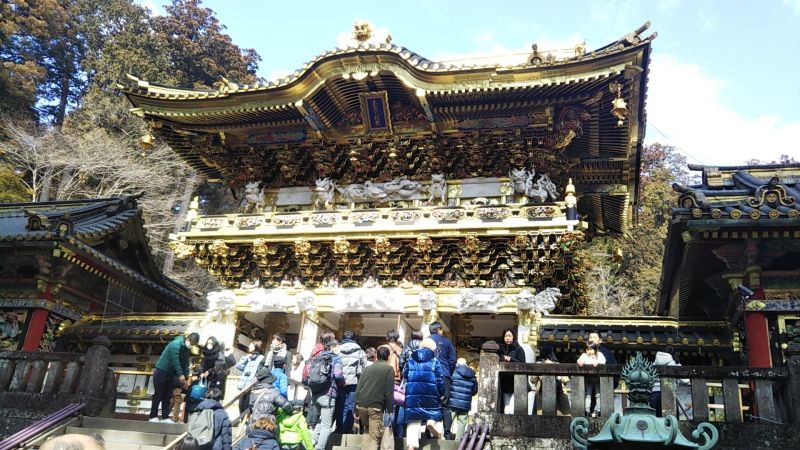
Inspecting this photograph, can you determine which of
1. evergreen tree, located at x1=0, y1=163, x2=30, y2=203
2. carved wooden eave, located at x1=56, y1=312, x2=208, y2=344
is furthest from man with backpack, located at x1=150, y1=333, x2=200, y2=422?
evergreen tree, located at x1=0, y1=163, x2=30, y2=203

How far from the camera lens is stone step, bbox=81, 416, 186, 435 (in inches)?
367

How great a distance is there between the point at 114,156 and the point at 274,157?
14.3m

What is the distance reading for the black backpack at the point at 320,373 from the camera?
845 cm

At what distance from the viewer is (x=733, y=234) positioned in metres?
9.91

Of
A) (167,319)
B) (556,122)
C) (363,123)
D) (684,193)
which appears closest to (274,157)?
(363,123)

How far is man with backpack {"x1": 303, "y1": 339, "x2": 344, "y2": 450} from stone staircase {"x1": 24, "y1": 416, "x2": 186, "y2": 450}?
7.29 feet

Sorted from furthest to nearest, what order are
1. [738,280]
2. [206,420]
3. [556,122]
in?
1. [556,122]
2. [738,280]
3. [206,420]

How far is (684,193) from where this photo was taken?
33.1ft

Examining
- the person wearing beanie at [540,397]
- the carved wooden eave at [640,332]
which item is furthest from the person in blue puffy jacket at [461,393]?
the carved wooden eave at [640,332]

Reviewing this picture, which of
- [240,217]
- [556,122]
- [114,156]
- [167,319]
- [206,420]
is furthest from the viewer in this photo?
[114,156]

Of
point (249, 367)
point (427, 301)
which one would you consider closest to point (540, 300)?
point (427, 301)

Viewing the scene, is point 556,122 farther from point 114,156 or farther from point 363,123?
point 114,156

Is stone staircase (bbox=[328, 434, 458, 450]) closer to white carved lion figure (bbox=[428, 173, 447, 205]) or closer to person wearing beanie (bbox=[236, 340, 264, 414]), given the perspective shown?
person wearing beanie (bbox=[236, 340, 264, 414])

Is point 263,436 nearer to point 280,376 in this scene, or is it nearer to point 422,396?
point 280,376
